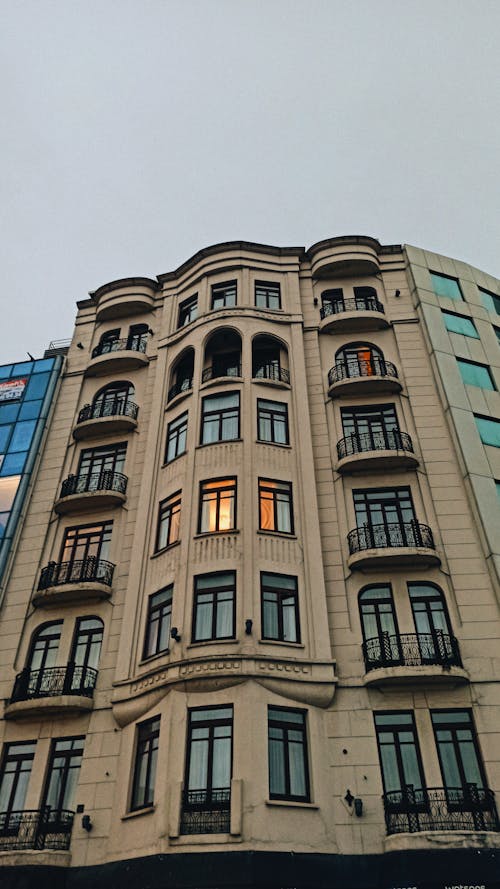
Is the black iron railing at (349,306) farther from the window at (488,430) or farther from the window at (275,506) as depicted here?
the window at (275,506)

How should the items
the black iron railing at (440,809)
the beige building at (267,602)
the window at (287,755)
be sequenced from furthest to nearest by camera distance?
the window at (287,755) → the beige building at (267,602) → the black iron railing at (440,809)

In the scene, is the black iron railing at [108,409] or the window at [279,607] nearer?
the window at [279,607]

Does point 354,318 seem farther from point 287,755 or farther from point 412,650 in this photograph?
point 287,755

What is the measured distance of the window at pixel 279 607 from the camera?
18828 mm

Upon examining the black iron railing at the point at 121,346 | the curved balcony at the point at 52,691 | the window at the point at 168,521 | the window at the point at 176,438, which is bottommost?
the curved balcony at the point at 52,691

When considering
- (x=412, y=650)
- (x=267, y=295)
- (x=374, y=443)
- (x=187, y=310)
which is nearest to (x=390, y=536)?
(x=374, y=443)

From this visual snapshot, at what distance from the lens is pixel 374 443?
23828 mm

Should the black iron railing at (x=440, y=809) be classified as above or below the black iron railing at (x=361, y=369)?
below

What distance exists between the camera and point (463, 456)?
22609mm

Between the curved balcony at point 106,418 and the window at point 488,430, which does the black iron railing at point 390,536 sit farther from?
the curved balcony at point 106,418

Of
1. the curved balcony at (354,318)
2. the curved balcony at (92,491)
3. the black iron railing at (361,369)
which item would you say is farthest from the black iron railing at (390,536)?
the curved balcony at (354,318)

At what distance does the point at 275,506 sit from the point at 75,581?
726 centimetres

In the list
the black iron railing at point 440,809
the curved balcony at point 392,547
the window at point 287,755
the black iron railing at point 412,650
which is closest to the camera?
the black iron railing at point 440,809

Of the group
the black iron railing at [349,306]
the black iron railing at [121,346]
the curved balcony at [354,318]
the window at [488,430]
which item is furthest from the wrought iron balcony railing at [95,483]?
the window at [488,430]
